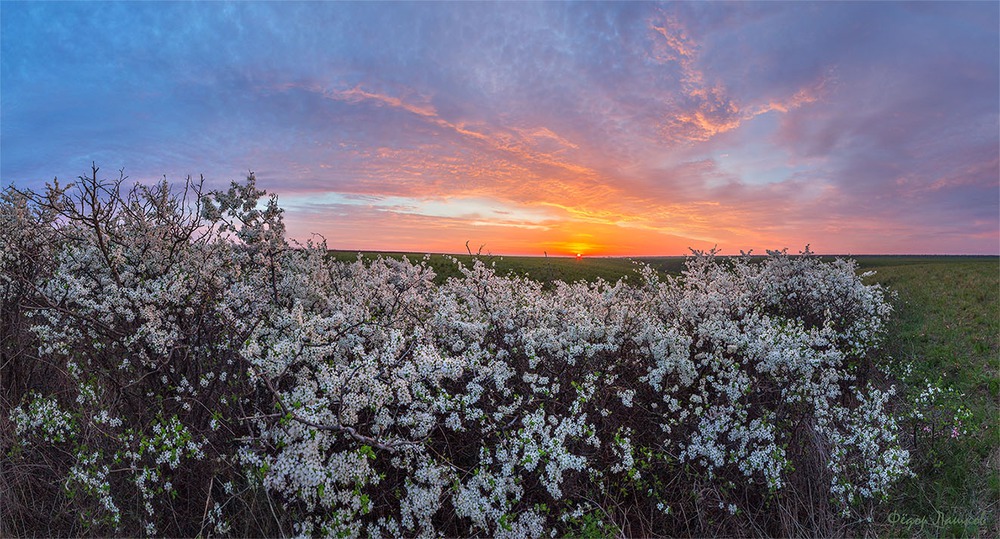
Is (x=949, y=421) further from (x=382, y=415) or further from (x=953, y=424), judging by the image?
(x=382, y=415)

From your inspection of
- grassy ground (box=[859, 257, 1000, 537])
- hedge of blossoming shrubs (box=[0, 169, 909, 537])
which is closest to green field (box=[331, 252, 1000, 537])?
grassy ground (box=[859, 257, 1000, 537])

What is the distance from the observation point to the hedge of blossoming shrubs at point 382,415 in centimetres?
533

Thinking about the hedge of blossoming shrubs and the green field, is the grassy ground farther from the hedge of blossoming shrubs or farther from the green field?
the hedge of blossoming shrubs

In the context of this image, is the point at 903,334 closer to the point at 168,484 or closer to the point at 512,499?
the point at 512,499

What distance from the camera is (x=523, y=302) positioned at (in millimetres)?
7930

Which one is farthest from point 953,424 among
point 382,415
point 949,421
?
point 382,415

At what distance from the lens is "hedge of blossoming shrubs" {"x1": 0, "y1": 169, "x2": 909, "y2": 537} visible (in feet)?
17.5

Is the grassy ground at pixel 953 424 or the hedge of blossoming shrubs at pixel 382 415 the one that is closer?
the hedge of blossoming shrubs at pixel 382 415

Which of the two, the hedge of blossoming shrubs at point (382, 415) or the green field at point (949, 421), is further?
the green field at point (949, 421)

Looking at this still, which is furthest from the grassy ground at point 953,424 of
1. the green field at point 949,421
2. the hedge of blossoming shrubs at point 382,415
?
the hedge of blossoming shrubs at point 382,415

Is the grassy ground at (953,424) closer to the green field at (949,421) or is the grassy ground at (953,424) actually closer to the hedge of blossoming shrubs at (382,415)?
the green field at (949,421)

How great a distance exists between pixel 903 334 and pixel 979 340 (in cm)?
189

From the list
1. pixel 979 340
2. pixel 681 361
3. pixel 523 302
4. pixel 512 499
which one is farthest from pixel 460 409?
pixel 979 340

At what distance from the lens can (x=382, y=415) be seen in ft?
17.0
